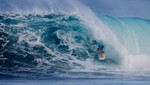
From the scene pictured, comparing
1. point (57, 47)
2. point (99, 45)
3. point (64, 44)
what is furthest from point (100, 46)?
point (57, 47)

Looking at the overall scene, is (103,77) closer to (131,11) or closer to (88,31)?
(88,31)

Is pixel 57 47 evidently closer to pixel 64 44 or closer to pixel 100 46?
pixel 64 44

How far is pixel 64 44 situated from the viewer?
5812mm

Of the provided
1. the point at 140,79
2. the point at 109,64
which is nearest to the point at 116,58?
the point at 109,64

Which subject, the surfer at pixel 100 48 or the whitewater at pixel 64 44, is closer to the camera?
the whitewater at pixel 64 44

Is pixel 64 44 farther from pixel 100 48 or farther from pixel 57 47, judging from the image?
pixel 100 48

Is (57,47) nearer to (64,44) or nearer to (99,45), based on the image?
(64,44)

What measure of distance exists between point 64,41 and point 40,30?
447 millimetres

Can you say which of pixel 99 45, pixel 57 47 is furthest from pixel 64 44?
pixel 99 45

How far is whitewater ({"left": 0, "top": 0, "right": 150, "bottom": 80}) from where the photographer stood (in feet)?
18.5

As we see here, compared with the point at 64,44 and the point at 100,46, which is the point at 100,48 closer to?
the point at 100,46

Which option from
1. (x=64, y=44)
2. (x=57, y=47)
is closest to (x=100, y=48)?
(x=64, y=44)

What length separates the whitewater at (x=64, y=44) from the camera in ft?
18.5

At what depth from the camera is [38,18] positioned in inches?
230
